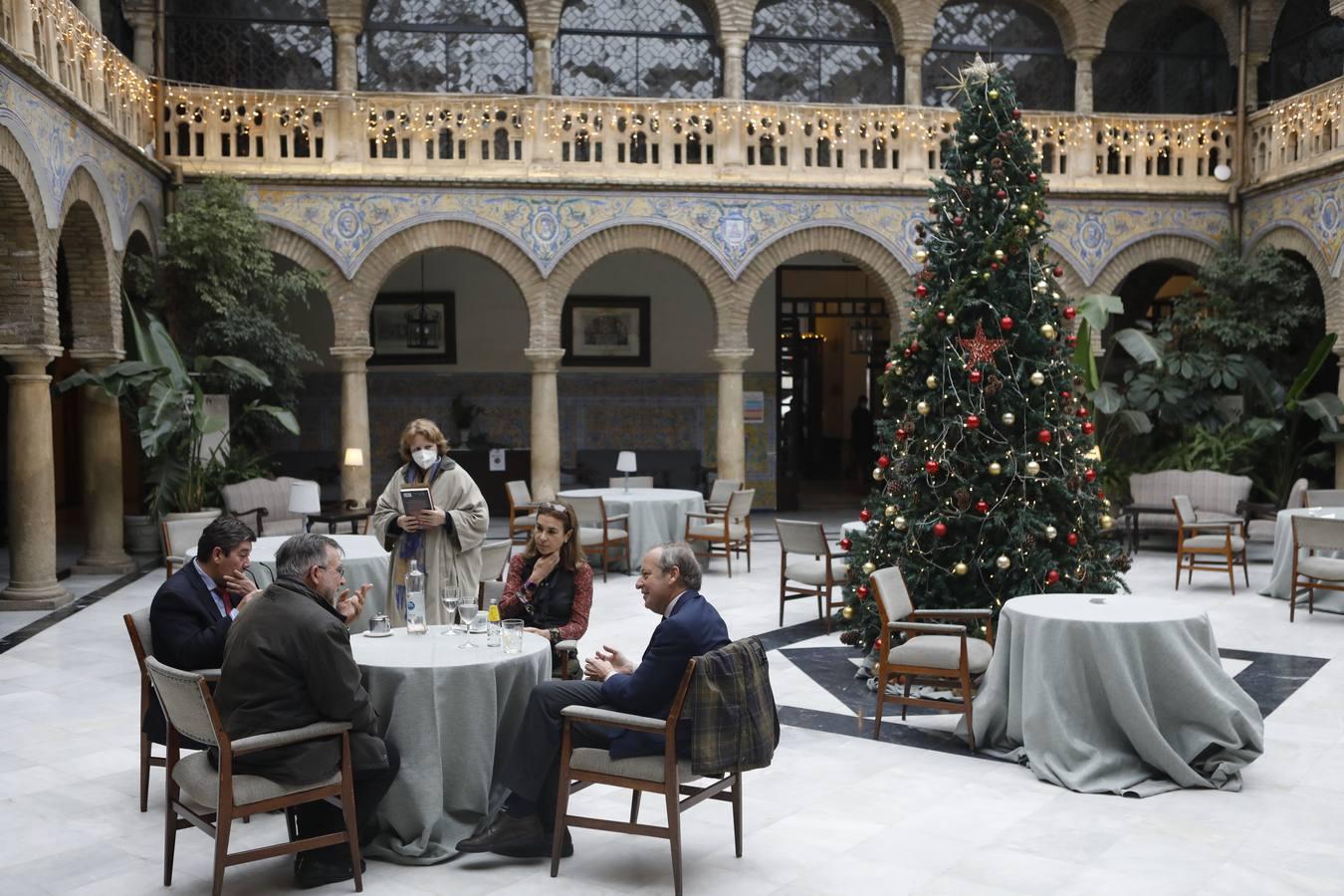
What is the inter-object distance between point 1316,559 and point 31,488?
34.5ft

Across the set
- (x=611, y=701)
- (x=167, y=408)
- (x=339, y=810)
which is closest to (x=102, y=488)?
(x=167, y=408)

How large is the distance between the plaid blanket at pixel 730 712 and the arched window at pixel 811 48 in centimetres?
1296

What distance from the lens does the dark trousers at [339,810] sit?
4515 mm

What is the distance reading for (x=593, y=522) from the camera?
12141 millimetres

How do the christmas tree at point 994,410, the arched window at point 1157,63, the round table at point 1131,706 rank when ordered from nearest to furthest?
the round table at point 1131,706 → the christmas tree at point 994,410 → the arched window at point 1157,63

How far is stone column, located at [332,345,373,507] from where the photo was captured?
14.1 meters

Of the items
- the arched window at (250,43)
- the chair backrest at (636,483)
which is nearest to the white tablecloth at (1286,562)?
the chair backrest at (636,483)

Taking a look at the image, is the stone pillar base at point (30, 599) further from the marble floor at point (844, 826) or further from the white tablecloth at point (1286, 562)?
the white tablecloth at point (1286, 562)

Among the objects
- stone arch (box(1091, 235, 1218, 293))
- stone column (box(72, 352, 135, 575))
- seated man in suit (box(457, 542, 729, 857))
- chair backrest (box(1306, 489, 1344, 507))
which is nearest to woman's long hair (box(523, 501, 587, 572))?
seated man in suit (box(457, 542, 729, 857))

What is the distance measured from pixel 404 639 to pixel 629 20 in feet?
41.0

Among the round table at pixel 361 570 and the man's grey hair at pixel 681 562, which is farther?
the round table at pixel 361 570

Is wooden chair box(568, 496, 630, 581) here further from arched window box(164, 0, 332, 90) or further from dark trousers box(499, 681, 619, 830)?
arched window box(164, 0, 332, 90)

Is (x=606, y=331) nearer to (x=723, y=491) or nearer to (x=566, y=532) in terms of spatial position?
(x=723, y=491)

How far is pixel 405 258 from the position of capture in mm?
14359
